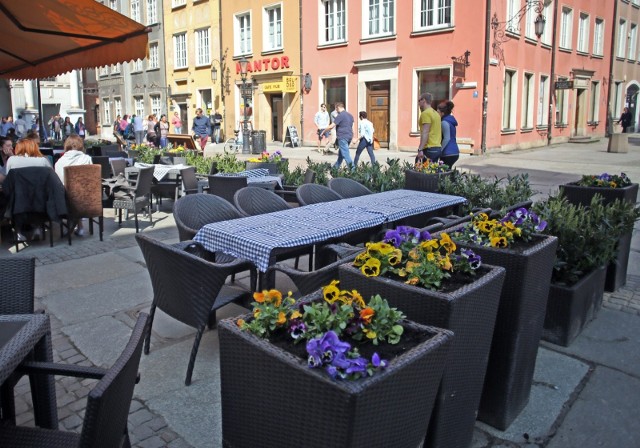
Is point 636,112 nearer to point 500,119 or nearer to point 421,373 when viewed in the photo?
point 500,119

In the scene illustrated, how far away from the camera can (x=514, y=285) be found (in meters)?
2.61

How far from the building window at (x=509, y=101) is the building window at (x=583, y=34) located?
757 cm

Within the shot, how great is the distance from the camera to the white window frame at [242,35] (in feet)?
84.5

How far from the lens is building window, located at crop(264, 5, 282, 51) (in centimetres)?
2422

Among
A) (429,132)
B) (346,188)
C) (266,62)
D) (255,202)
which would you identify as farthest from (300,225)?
(266,62)

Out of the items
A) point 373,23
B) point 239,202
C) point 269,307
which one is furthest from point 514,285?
point 373,23

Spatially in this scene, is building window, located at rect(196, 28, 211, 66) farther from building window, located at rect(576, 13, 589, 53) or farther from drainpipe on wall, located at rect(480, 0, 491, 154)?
building window, located at rect(576, 13, 589, 53)

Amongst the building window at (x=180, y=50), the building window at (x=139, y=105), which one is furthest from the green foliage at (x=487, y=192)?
the building window at (x=139, y=105)

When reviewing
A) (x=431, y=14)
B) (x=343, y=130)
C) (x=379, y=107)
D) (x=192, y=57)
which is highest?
(x=431, y=14)

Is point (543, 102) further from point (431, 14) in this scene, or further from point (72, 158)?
point (72, 158)

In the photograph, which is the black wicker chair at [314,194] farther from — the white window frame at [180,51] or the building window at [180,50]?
the building window at [180,50]

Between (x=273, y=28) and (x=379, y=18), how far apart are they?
6037 mm

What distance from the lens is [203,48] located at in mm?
28188

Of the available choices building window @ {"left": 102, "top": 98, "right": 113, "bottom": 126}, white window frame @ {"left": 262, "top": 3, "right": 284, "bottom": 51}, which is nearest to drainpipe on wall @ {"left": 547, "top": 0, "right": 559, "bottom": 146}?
white window frame @ {"left": 262, "top": 3, "right": 284, "bottom": 51}
